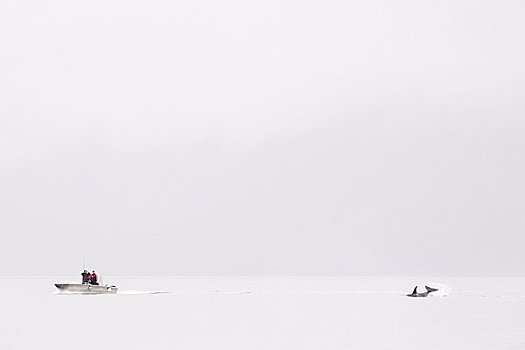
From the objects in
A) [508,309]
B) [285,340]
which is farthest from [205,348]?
[508,309]

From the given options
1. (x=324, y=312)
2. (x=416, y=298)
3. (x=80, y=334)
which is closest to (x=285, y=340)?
(x=80, y=334)

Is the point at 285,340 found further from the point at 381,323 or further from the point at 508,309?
the point at 508,309

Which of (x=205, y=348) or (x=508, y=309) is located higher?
(x=508, y=309)

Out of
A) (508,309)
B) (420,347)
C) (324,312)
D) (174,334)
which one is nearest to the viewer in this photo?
(420,347)

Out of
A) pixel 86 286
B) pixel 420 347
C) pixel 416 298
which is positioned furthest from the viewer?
pixel 416 298

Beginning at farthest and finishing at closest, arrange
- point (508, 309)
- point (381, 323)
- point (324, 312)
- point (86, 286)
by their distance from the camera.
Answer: point (86, 286), point (508, 309), point (324, 312), point (381, 323)

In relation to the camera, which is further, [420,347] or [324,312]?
[324,312]

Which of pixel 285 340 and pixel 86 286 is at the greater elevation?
pixel 86 286

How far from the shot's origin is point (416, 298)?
158m

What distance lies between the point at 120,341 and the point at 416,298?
3597 inches

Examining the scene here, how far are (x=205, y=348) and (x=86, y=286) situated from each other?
8020cm

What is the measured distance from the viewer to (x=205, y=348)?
68125 mm

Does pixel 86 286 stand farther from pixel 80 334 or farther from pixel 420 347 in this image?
pixel 420 347

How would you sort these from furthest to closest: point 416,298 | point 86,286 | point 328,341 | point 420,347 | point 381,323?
point 416,298 → point 86,286 → point 381,323 → point 328,341 → point 420,347
